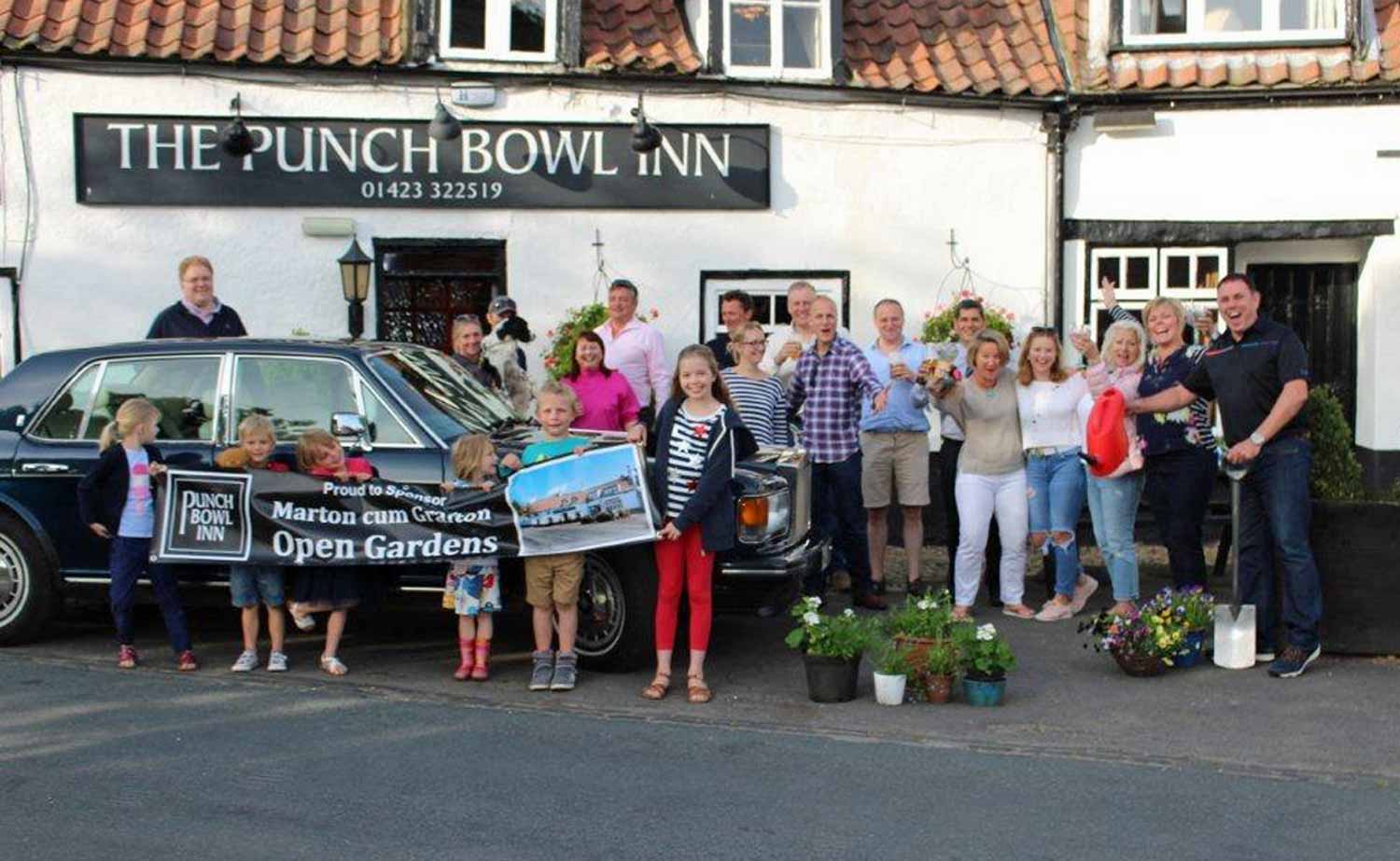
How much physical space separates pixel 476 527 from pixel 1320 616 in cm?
449

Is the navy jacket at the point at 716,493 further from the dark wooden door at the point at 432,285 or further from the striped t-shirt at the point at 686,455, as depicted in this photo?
the dark wooden door at the point at 432,285

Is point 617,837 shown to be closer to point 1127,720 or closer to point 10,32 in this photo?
point 1127,720

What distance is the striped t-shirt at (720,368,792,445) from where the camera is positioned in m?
10.8

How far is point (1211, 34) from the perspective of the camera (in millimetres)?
14867

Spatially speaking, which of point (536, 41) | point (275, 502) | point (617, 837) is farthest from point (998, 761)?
point (536, 41)

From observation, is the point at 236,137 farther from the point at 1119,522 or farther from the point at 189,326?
the point at 1119,522

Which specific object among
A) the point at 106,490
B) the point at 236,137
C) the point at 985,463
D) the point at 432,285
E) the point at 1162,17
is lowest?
the point at 106,490

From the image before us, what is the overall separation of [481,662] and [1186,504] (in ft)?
13.7

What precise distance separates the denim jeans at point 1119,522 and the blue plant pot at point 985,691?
1993 millimetres

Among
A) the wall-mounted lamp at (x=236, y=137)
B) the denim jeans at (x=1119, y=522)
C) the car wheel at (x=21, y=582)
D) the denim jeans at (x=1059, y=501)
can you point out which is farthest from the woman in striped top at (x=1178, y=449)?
the wall-mounted lamp at (x=236, y=137)

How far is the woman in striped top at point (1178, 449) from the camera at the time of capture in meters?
10.1

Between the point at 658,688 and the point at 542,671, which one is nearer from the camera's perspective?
the point at 658,688

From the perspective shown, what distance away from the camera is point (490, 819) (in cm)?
660

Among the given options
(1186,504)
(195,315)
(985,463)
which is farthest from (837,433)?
(195,315)
